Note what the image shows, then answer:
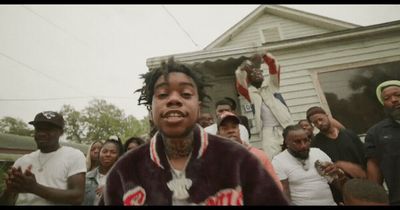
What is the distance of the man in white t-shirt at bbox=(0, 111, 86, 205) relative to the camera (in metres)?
2.22

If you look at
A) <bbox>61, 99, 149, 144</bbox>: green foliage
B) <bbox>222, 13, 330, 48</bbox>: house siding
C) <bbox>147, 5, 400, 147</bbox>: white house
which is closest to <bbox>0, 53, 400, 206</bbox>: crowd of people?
<bbox>147, 5, 400, 147</bbox>: white house

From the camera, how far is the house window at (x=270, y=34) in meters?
9.88

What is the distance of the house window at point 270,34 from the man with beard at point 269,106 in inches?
252

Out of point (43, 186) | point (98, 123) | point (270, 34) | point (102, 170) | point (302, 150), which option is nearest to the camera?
point (43, 186)

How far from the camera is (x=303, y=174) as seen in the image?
2.82 metres

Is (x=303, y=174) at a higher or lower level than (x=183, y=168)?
lower

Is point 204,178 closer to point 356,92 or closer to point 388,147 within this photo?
point 388,147

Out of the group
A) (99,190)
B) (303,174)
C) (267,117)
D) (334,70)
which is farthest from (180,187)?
(334,70)

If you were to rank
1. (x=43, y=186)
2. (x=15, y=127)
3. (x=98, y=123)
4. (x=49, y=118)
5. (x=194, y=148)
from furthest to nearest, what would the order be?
(x=98, y=123) < (x=15, y=127) < (x=49, y=118) < (x=43, y=186) < (x=194, y=148)

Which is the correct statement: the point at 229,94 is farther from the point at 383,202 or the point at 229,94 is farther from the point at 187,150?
the point at 187,150

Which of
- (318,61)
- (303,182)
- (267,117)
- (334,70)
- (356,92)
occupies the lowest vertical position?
(303,182)

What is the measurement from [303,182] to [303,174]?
0.09 metres

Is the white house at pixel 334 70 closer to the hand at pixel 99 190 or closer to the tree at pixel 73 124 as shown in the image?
the hand at pixel 99 190

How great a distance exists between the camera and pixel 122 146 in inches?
145
